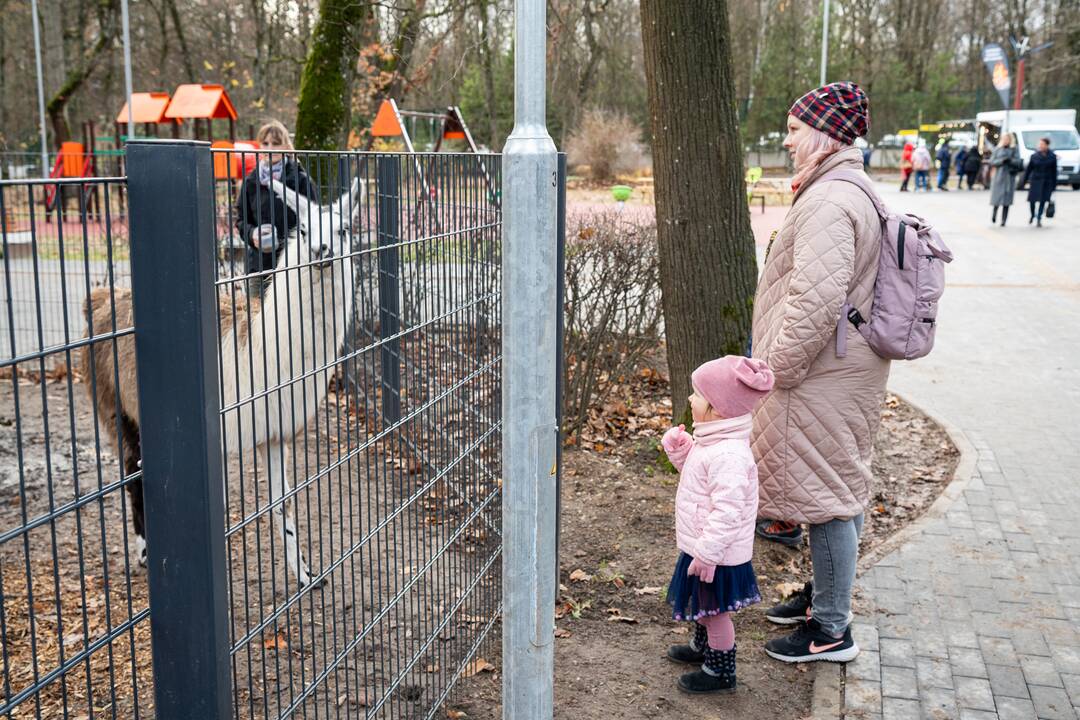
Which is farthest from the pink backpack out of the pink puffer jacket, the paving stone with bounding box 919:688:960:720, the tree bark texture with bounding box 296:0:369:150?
the tree bark texture with bounding box 296:0:369:150

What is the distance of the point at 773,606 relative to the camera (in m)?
4.84

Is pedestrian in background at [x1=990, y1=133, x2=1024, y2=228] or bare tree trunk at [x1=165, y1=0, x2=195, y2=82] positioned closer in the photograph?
pedestrian in background at [x1=990, y1=133, x2=1024, y2=228]

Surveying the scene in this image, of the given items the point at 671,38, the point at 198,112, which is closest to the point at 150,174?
the point at 671,38

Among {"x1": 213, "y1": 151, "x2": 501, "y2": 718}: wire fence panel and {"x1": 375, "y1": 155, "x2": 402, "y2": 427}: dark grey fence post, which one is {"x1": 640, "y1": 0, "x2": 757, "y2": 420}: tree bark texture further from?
{"x1": 213, "y1": 151, "x2": 501, "y2": 718}: wire fence panel

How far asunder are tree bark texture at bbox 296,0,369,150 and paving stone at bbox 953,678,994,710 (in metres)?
8.35

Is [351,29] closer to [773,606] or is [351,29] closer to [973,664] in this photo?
[773,606]

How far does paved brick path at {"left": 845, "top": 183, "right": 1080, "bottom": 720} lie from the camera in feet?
13.4

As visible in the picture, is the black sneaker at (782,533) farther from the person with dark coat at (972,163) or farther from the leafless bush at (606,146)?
the person with dark coat at (972,163)

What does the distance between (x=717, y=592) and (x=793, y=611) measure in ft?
3.28

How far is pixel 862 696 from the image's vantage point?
4.02 meters

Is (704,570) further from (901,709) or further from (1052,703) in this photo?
(1052,703)

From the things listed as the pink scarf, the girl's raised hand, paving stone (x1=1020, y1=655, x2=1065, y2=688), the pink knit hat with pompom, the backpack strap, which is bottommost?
paving stone (x1=1020, y1=655, x2=1065, y2=688)

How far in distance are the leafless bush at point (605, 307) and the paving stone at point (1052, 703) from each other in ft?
12.1

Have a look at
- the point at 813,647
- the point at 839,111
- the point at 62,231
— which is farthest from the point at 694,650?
the point at 62,231
